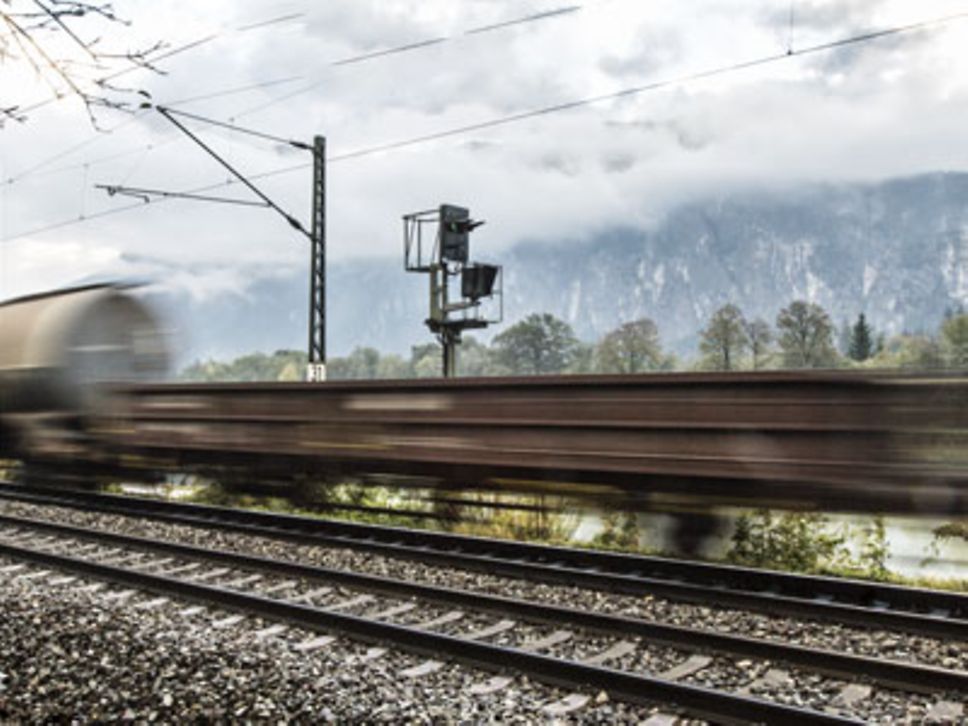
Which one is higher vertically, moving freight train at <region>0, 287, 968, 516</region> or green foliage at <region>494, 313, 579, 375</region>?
green foliage at <region>494, 313, 579, 375</region>

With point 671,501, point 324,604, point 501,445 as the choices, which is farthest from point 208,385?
point 671,501

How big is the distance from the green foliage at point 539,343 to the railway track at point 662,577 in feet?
162

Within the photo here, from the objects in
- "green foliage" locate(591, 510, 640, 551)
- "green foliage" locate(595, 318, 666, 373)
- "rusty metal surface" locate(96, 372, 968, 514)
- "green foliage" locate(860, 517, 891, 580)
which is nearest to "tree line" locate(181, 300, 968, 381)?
"green foliage" locate(595, 318, 666, 373)

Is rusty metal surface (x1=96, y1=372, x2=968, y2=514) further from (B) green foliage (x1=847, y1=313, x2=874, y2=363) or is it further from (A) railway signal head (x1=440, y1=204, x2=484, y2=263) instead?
(B) green foliage (x1=847, y1=313, x2=874, y2=363)

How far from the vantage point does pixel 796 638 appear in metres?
6.21

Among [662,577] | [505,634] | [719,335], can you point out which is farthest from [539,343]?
[505,634]

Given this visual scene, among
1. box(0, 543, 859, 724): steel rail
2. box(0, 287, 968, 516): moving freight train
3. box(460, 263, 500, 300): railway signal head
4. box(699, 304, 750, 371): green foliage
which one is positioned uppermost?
box(460, 263, 500, 300): railway signal head

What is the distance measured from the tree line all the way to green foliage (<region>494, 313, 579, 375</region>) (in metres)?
0.07

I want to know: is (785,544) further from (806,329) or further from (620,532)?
(806,329)

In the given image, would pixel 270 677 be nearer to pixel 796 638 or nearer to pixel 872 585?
pixel 796 638

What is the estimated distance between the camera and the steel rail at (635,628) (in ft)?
16.9

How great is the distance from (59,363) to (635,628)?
36.6 feet

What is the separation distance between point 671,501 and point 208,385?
23.5ft

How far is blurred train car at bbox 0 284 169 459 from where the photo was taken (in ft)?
45.4
